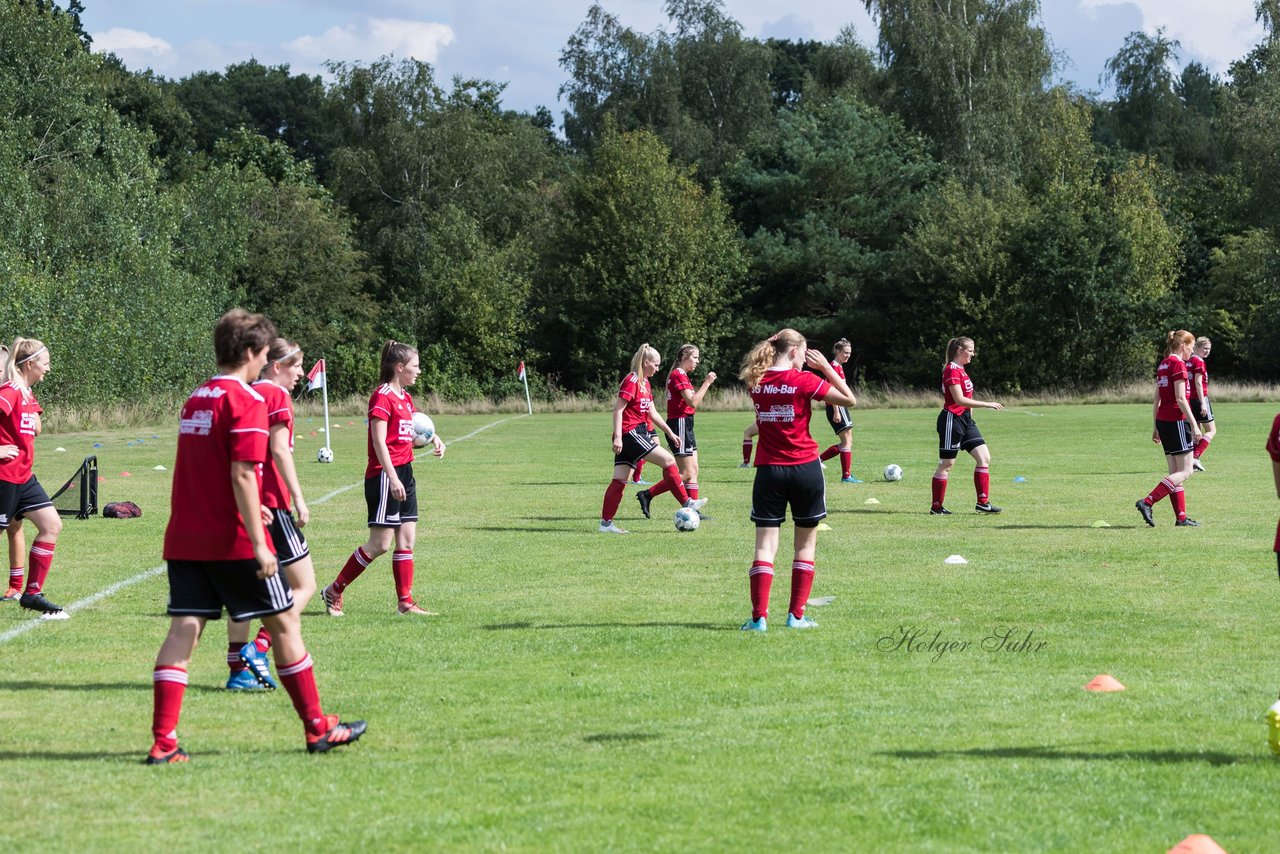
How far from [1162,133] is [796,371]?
70.0 m

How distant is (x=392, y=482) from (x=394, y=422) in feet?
1.61

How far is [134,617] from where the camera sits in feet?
31.5

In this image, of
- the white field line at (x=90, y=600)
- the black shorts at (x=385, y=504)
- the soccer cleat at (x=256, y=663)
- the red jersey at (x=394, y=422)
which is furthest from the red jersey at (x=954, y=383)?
the soccer cleat at (x=256, y=663)

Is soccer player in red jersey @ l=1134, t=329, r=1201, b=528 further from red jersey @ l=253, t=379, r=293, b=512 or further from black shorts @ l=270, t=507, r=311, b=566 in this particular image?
black shorts @ l=270, t=507, r=311, b=566

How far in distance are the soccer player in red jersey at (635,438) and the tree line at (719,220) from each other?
3216 centimetres

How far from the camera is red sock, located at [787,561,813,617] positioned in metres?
8.90

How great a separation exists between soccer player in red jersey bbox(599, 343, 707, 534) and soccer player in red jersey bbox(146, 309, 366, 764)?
28.6 feet

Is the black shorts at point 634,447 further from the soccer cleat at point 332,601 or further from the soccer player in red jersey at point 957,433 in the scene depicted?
the soccer cleat at point 332,601

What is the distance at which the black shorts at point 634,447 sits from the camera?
49.2 feet

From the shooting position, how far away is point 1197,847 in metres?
4.38

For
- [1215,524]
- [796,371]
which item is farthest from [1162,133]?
[796,371]

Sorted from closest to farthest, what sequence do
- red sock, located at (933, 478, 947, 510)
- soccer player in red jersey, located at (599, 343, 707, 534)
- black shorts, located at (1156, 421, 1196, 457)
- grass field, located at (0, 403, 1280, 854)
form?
grass field, located at (0, 403, 1280, 854), soccer player in red jersey, located at (599, 343, 707, 534), black shorts, located at (1156, 421, 1196, 457), red sock, located at (933, 478, 947, 510)

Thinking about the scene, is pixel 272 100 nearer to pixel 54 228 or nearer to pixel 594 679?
pixel 54 228

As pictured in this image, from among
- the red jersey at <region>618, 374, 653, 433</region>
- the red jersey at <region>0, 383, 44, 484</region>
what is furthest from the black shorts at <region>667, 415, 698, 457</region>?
the red jersey at <region>0, 383, 44, 484</region>
